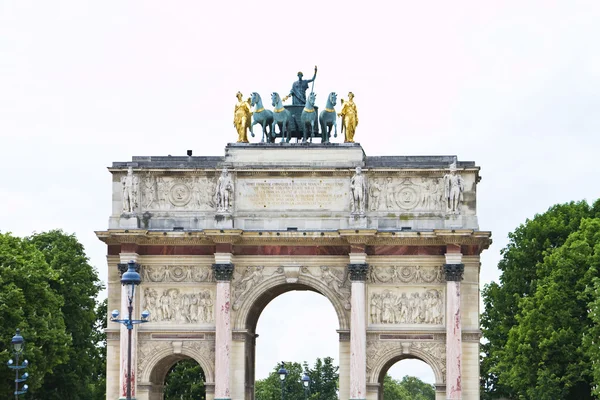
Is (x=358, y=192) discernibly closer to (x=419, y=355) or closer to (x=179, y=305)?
(x=419, y=355)

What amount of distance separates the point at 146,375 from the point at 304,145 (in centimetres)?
995

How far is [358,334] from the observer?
5556 centimetres

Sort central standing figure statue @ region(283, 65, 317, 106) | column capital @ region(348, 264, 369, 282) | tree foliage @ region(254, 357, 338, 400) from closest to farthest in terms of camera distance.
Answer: column capital @ region(348, 264, 369, 282), central standing figure statue @ region(283, 65, 317, 106), tree foliage @ region(254, 357, 338, 400)

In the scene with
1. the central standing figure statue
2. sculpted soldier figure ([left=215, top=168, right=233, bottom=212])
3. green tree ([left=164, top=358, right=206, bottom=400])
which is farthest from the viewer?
green tree ([left=164, top=358, right=206, bottom=400])

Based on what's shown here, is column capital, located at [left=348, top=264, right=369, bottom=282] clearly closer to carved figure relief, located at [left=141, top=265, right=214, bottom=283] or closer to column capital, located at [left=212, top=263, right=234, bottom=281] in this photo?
column capital, located at [left=212, top=263, right=234, bottom=281]

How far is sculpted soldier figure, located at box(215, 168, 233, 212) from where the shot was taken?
56.5m

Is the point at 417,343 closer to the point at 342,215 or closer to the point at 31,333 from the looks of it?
the point at 342,215

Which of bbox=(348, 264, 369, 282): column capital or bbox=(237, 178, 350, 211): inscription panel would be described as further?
bbox=(237, 178, 350, 211): inscription panel

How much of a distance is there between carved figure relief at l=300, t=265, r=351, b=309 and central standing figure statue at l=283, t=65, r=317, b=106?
6552mm

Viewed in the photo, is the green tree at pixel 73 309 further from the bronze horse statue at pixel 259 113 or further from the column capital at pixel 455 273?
the column capital at pixel 455 273

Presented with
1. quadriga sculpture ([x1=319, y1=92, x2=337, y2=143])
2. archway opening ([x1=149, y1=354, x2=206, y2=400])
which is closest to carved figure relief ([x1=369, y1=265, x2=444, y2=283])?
quadriga sculpture ([x1=319, y1=92, x2=337, y2=143])

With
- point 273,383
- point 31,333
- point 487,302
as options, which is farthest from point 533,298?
point 273,383

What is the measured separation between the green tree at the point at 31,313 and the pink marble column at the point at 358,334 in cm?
1158

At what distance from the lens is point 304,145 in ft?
188
